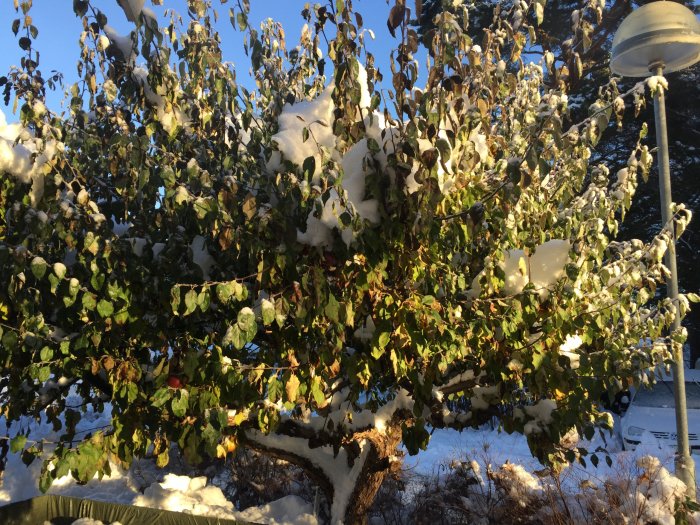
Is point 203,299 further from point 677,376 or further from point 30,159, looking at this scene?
point 677,376

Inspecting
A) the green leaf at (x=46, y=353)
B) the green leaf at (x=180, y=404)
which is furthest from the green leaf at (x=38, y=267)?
the green leaf at (x=180, y=404)

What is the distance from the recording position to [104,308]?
2.96 metres

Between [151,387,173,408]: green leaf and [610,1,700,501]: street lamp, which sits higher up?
[610,1,700,501]: street lamp

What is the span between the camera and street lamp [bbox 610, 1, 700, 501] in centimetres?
511

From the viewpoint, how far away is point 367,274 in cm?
312

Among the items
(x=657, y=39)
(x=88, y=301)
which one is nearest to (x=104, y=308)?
(x=88, y=301)

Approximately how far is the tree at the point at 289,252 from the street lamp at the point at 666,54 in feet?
3.91

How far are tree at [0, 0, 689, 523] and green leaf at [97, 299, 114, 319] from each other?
0.18ft

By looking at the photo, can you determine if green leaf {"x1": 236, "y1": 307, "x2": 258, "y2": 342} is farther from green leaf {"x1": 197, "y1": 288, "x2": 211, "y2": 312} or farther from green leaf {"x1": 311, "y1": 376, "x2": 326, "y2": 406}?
green leaf {"x1": 311, "y1": 376, "x2": 326, "y2": 406}

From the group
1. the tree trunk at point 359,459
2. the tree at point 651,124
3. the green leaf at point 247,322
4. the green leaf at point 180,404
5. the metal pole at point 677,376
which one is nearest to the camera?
the green leaf at point 247,322

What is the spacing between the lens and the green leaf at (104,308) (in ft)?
9.65

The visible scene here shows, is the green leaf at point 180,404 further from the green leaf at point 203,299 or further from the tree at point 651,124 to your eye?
the tree at point 651,124

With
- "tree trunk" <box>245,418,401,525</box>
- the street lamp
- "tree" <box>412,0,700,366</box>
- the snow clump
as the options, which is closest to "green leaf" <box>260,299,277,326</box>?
the snow clump

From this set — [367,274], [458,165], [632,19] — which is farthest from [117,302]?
[632,19]
